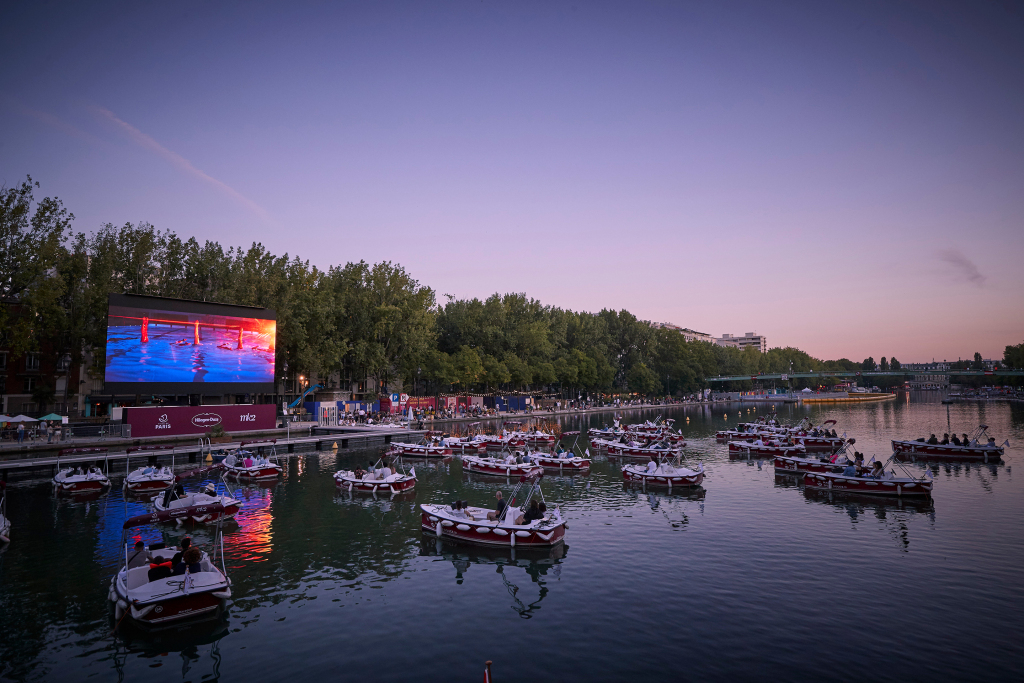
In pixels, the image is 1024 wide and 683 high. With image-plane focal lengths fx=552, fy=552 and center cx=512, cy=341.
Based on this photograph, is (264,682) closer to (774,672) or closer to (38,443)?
(774,672)

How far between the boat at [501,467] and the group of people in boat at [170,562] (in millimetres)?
26767

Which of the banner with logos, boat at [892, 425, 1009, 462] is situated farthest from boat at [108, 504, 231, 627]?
boat at [892, 425, 1009, 462]

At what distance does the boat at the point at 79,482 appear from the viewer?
36875 mm

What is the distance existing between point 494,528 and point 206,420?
45906 millimetres

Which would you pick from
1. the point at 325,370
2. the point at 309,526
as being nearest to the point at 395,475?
the point at 309,526

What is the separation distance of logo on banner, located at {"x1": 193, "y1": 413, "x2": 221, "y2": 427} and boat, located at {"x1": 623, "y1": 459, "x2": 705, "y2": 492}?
44175 mm

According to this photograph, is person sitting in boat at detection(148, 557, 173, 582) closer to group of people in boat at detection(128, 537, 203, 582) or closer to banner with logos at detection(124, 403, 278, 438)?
group of people in boat at detection(128, 537, 203, 582)

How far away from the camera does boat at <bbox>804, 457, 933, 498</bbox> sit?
34188 mm

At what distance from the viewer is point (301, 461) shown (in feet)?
174

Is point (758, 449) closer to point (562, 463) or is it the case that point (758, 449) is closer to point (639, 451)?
point (639, 451)

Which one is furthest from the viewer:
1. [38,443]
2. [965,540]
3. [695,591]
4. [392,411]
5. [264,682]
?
[392,411]

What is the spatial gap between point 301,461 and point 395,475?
753 inches

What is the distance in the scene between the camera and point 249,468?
43.0 metres

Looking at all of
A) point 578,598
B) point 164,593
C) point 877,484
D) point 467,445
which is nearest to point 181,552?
point 164,593
